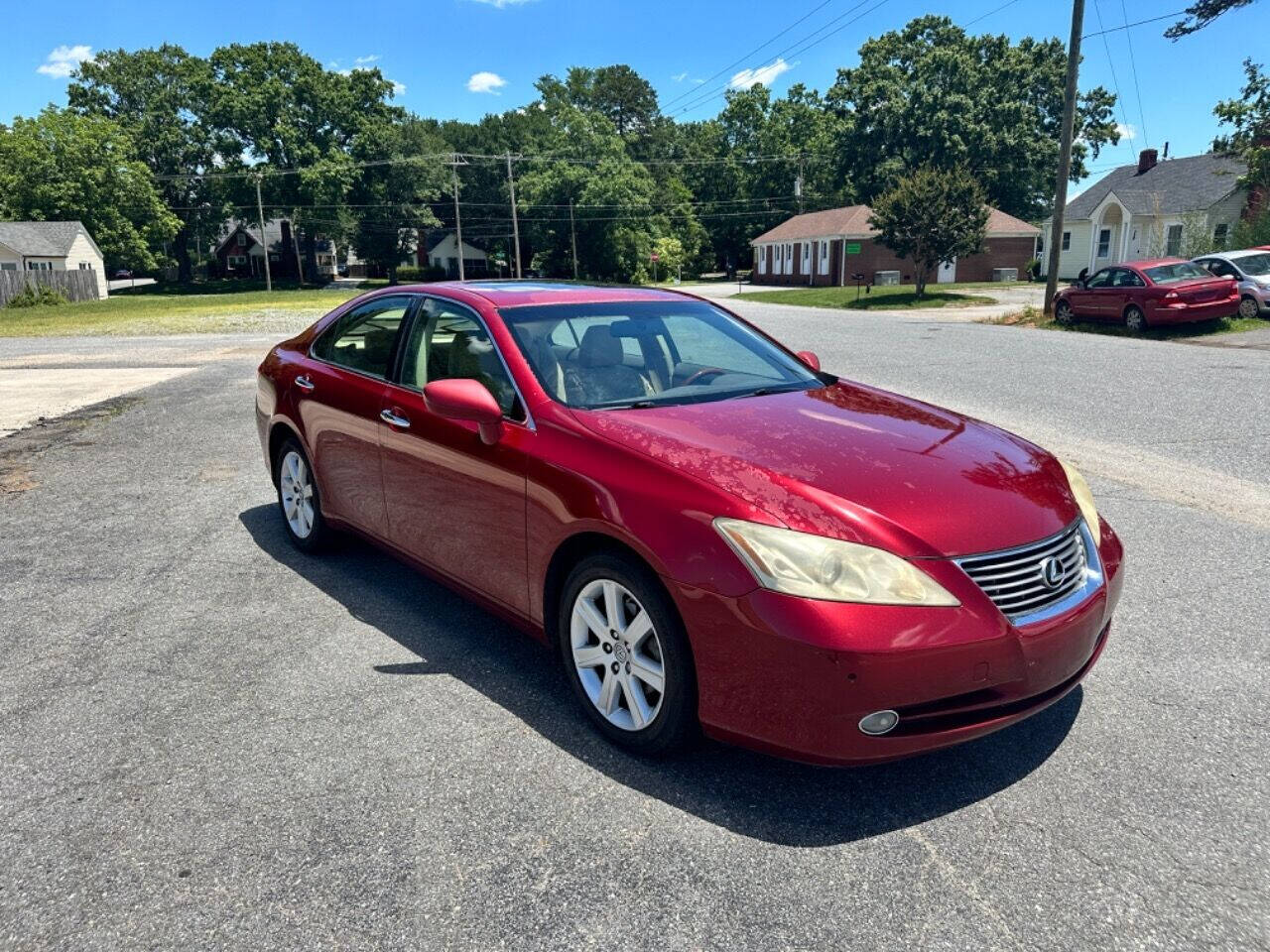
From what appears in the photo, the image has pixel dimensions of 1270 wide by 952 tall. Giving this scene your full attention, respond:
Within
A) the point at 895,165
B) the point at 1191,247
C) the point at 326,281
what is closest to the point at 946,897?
the point at 1191,247

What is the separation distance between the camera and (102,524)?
20.1 ft

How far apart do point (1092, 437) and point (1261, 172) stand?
1132 inches

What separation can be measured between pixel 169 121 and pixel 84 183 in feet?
44.5

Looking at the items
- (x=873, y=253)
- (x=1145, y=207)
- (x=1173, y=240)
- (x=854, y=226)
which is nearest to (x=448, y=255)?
(x=854, y=226)

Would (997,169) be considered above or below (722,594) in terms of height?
above

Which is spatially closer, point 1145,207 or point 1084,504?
point 1084,504

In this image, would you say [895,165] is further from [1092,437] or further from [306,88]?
[1092,437]

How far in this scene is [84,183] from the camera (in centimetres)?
6278

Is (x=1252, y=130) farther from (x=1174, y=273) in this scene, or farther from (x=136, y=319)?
(x=136, y=319)

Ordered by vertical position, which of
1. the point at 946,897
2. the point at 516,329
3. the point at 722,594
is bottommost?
the point at 946,897

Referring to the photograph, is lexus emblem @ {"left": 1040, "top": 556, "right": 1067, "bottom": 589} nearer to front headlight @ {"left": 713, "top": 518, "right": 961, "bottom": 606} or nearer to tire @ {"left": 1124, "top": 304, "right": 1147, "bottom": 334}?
front headlight @ {"left": 713, "top": 518, "right": 961, "bottom": 606}

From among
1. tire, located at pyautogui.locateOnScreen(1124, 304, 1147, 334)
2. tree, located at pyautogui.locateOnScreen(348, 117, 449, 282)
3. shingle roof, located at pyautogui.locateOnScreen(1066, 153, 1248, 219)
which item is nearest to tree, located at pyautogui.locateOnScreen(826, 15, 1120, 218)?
shingle roof, located at pyautogui.locateOnScreen(1066, 153, 1248, 219)

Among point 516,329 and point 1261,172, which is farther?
point 1261,172

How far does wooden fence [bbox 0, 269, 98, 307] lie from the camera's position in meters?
42.8
